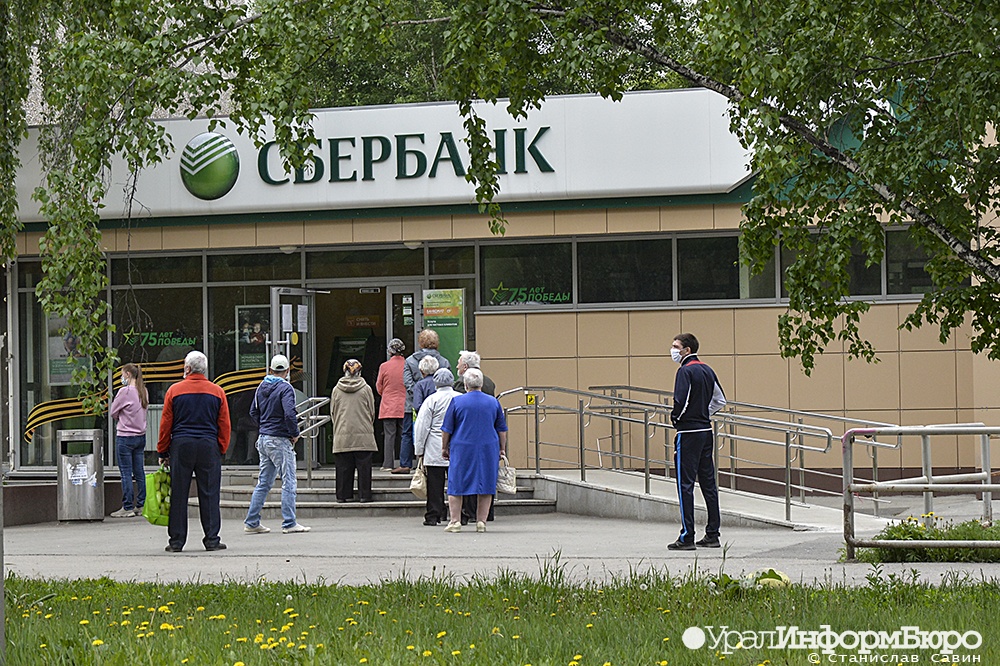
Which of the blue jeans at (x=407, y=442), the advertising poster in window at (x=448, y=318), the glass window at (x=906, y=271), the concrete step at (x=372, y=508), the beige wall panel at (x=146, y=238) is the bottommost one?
the concrete step at (x=372, y=508)

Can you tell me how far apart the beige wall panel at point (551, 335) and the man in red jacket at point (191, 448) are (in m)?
6.39

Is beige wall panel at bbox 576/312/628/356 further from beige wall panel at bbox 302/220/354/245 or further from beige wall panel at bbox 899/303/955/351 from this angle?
beige wall panel at bbox 899/303/955/351

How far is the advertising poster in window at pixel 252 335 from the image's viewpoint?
18.8 m

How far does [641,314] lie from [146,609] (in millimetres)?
10929

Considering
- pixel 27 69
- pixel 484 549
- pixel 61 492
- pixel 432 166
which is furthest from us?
pixel 432 166

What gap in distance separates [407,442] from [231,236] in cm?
417

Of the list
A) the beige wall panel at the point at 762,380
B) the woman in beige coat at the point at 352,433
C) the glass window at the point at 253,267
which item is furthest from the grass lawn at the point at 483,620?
the glass window at the point at 253,267

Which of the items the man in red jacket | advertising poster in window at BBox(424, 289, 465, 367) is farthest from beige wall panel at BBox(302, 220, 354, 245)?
the man in red jacket

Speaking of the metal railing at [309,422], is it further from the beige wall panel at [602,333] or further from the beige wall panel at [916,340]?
the beige wall panel at [916,340]

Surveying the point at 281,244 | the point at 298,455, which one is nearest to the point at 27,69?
the point at 281,244

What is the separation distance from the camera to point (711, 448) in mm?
11836

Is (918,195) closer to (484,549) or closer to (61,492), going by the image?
(484,549)

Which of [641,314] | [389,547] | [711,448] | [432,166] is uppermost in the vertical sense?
[432,166]

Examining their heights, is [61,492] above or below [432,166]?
below
